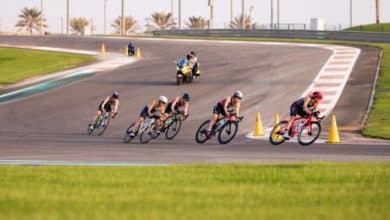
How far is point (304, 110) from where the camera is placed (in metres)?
28.9

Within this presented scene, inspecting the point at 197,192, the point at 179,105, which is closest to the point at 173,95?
the point at 179,105

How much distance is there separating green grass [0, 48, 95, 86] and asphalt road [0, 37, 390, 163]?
461 centimetres

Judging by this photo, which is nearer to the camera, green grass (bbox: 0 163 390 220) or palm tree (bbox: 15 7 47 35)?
green grass (bbox: 0 163 390 220)

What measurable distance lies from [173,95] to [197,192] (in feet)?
107

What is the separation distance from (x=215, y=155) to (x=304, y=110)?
5.14 m

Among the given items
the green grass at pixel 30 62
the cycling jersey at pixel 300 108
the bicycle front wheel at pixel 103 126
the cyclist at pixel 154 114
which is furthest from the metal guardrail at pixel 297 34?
the cycling jersey at pixel 300 108

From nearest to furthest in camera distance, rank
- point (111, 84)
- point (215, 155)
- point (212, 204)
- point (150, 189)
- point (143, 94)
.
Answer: point (212, 204) < point (150, 189) < point (215, 155) < point (143, 94) < point (111, 84)

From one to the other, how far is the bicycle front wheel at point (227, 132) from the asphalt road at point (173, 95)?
29 centimetres

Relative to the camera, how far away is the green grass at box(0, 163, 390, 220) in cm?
1141

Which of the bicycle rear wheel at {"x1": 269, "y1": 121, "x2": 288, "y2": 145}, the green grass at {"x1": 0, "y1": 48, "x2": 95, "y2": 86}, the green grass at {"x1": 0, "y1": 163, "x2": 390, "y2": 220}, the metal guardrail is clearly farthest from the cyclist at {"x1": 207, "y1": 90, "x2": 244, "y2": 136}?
the metal guardrail

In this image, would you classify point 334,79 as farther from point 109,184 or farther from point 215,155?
point 109,184

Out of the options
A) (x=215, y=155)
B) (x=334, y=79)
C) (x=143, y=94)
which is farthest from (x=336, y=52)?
(x=215, y=155)

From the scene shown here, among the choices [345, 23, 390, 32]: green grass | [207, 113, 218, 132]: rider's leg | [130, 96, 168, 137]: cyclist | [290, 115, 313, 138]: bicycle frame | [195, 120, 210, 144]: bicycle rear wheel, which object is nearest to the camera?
[290, 115, 313, 138]: bicycle frame

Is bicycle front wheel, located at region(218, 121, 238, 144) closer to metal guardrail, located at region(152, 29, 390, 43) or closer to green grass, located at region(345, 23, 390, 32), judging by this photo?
metal guardrail, located at region(152, 29, 390, 43)
